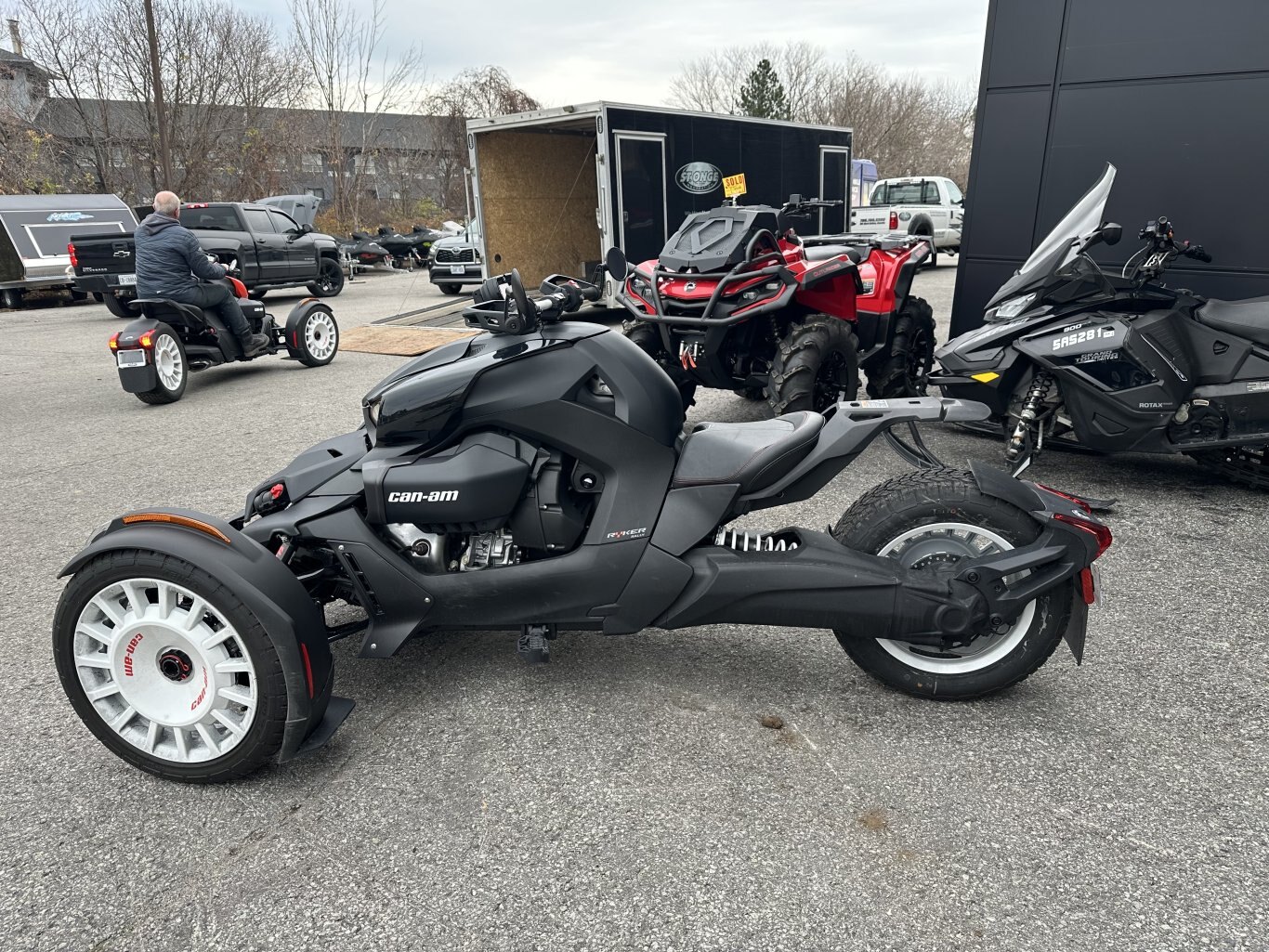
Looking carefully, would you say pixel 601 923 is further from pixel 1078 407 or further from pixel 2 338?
pixel 2 338

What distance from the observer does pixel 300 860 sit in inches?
88.4

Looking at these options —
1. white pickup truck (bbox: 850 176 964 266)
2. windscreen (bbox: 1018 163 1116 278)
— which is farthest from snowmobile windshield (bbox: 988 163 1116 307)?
white pickup truck (bbox: 850 176 964 266)

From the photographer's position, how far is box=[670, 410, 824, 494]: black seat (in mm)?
2740

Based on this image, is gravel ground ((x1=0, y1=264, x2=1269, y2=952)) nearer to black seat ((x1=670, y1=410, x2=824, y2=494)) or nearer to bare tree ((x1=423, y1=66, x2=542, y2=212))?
black seat ((x1=670, y1=410, x2=824, y2=494))

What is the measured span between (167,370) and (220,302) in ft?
3.00

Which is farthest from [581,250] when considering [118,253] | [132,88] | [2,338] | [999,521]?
[132,88]

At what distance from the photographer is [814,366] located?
581 centimetres

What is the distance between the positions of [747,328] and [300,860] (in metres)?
4.82

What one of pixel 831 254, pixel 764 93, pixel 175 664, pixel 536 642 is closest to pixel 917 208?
pixel 831 254

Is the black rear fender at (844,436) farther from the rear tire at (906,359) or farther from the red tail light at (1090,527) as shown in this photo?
the rear tire at (906,359)

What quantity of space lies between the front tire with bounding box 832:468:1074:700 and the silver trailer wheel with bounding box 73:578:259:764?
6.07ft

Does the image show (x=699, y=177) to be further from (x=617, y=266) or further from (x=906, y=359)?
(x=617, y=266)

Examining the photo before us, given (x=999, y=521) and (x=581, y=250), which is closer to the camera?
(x=999, y=521)

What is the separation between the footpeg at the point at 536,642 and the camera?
2.77m
